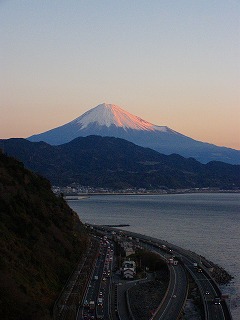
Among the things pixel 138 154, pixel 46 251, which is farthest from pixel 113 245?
pixel 138 154

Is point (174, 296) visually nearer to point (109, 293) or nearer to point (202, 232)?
point (109, 293)

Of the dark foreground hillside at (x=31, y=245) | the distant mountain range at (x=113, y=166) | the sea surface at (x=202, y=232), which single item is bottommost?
the sea surface at (x=202, y=232)

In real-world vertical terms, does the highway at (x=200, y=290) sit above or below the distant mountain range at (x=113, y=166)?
below

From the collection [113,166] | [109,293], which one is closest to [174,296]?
[109,293]

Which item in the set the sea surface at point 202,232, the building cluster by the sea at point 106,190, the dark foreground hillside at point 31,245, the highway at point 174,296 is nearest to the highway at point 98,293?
the dark foreground hillside at point 31,245

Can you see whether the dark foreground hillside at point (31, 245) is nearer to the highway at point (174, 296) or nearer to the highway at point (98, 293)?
the highway at point (98, 293)

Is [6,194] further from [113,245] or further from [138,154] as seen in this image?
[138,154]
